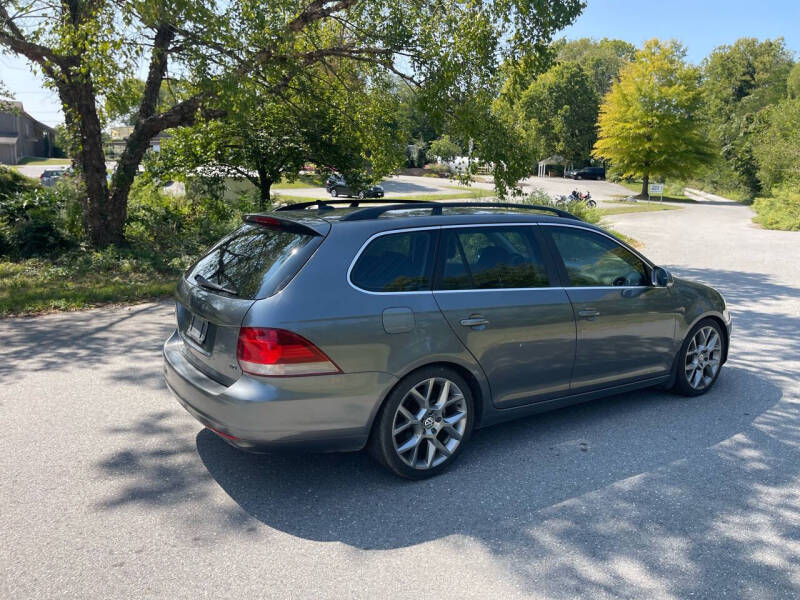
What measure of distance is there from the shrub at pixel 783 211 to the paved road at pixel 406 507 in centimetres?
2278

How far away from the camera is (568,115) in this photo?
76438 mm

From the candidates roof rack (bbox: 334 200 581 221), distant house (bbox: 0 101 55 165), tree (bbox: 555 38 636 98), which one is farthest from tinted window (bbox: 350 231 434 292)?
tree (bbox: 555 38 636 98)

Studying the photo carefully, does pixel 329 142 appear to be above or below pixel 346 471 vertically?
above

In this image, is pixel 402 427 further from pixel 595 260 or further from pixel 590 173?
pixel 590 173

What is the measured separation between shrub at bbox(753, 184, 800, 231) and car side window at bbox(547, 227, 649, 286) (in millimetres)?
23421

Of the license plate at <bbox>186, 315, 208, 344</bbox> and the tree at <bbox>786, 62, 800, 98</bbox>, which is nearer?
the license plate at <bbox>186, 315, 208, 344</bbox>

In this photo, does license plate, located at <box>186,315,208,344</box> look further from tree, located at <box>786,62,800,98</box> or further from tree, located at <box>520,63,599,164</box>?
tree, located at <box>520,63,599,164</box>

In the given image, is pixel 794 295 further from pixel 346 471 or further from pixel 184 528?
pixel 184 528

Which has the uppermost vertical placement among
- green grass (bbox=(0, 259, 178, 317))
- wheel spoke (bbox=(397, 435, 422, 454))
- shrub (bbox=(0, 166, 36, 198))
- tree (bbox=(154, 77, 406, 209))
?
tree (bbox=(154, 77, 406, 209))

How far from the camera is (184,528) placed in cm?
350

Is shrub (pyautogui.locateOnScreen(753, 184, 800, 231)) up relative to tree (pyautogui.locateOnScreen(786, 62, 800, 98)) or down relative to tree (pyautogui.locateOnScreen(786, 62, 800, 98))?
down

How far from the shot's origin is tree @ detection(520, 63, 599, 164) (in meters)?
76.0

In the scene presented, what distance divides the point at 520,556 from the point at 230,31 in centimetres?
843

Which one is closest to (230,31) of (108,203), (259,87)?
(259,87)
